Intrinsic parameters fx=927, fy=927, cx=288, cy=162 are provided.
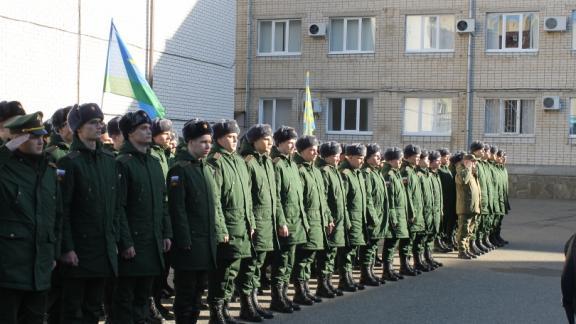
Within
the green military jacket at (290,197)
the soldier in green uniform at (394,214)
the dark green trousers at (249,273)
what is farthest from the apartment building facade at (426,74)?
the dark green trousers at (249,273)

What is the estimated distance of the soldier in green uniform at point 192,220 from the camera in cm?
821

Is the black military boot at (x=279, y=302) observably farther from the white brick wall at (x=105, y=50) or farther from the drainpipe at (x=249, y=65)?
the drainpipe at (x=249, y=65)

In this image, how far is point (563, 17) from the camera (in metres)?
28.5

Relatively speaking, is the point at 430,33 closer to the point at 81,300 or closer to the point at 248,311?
the point at 248,311

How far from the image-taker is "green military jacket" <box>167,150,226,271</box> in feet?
26.9

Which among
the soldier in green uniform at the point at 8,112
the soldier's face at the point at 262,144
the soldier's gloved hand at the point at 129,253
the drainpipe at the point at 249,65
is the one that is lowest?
the soldier's gloved hand at the point at 129,253

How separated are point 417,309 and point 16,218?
556 cm

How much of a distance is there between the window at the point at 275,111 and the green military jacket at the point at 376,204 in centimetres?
1933

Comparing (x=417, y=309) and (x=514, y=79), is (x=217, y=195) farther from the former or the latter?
(x=514, y=79)

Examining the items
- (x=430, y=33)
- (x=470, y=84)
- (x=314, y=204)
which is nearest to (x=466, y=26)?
(x=430, y=33)

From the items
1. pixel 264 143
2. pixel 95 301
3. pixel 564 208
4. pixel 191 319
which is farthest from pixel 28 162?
pixel 564 208

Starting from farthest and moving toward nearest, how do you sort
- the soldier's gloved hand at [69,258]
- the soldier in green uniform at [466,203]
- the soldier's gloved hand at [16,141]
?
the soldier in green uniform at [466,203] → the soldier's gloved hand at [69,258] → the soldier's gloved hand at [16,141]

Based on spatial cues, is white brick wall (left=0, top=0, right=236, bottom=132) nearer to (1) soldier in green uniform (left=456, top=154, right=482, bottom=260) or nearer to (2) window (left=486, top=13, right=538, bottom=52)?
A: (1) soldier in green uniform (left=456, top=154, right=482, bottom=260)

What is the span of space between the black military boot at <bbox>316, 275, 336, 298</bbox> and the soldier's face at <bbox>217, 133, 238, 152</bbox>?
9.89 ft
